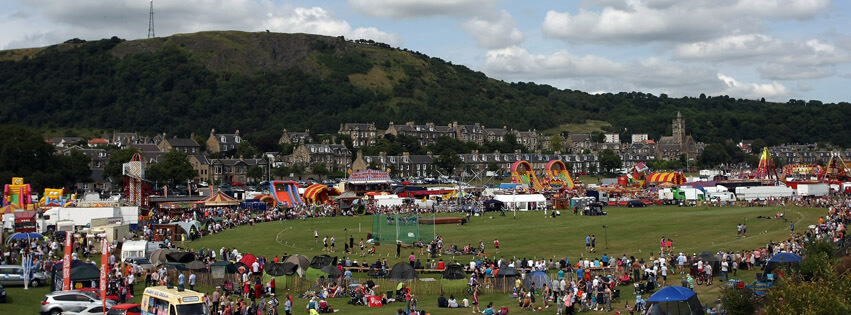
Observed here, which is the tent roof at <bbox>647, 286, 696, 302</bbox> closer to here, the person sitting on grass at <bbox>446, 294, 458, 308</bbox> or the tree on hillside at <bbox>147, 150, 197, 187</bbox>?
the person sitting on grass at <bbox>446, 294, 458, 308</bbox>

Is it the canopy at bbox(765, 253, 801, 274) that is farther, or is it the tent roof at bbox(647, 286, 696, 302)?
the canopy at bbox(765, 253, 801, 274)

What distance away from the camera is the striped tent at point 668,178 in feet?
305

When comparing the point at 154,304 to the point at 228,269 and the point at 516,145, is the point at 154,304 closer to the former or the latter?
the point at 228,269

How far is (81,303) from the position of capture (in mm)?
24391

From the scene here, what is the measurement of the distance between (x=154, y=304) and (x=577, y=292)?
12.7 m

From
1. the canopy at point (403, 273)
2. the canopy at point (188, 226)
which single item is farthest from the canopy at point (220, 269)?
the canopy at point (188, 226)

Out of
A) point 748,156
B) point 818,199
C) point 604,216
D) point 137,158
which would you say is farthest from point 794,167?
point 137,158

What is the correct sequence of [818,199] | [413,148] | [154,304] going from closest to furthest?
[154,304], [818,199], [413,148]

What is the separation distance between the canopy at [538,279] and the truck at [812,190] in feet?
175

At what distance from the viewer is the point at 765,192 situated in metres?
73.4

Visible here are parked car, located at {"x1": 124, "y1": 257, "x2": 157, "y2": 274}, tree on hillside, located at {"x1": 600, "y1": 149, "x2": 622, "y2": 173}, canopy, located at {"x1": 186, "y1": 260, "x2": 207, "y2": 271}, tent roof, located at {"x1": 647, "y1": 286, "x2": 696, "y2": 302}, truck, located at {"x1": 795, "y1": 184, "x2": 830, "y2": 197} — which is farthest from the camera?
tree on hillside, located at {"x1": 600, "y1": 149, "x2": 622, "y2": 173}

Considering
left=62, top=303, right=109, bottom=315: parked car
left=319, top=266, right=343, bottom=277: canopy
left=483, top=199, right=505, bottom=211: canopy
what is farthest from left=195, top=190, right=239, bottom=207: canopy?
left=62, top=303, right=109, bottom=315: parked car

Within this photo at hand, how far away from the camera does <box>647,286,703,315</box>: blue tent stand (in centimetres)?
2269

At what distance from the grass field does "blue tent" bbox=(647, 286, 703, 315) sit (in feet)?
11.0
